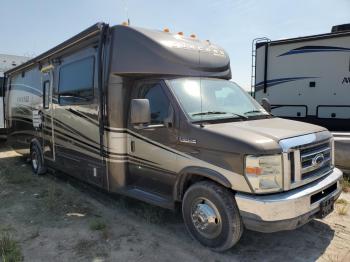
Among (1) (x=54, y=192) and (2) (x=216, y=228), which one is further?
(1) (x=54, y=192)

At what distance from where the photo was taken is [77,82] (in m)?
6.07

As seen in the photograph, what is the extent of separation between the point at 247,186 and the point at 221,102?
147cm

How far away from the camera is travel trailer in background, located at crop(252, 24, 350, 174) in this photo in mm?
8922

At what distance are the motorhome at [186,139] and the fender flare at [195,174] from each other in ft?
0.04

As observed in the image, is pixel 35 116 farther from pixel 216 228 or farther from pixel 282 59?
pixel 282 59

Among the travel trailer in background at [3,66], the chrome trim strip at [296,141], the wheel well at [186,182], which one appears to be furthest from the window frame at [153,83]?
the travel trailer in background at [3,66]

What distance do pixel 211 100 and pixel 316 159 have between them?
1517mm

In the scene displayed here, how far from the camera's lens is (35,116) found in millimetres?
7891

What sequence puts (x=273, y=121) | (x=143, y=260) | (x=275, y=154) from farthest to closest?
(x=273, y=121) < (x=143, y=260) < (x=275, y=154)

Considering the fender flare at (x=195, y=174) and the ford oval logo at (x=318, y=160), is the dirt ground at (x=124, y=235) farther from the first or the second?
the ford oval logo at (x=318, y=160)

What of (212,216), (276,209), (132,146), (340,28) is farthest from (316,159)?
(340,28)

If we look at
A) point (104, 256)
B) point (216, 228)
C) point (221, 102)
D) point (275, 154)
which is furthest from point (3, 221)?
point (275, 154)

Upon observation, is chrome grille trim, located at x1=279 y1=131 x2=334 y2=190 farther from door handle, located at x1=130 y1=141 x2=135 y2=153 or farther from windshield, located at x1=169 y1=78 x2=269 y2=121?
door handle, located at x1=130 y1=141 x2=135 y2=153

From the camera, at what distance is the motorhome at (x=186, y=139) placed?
3656mm
